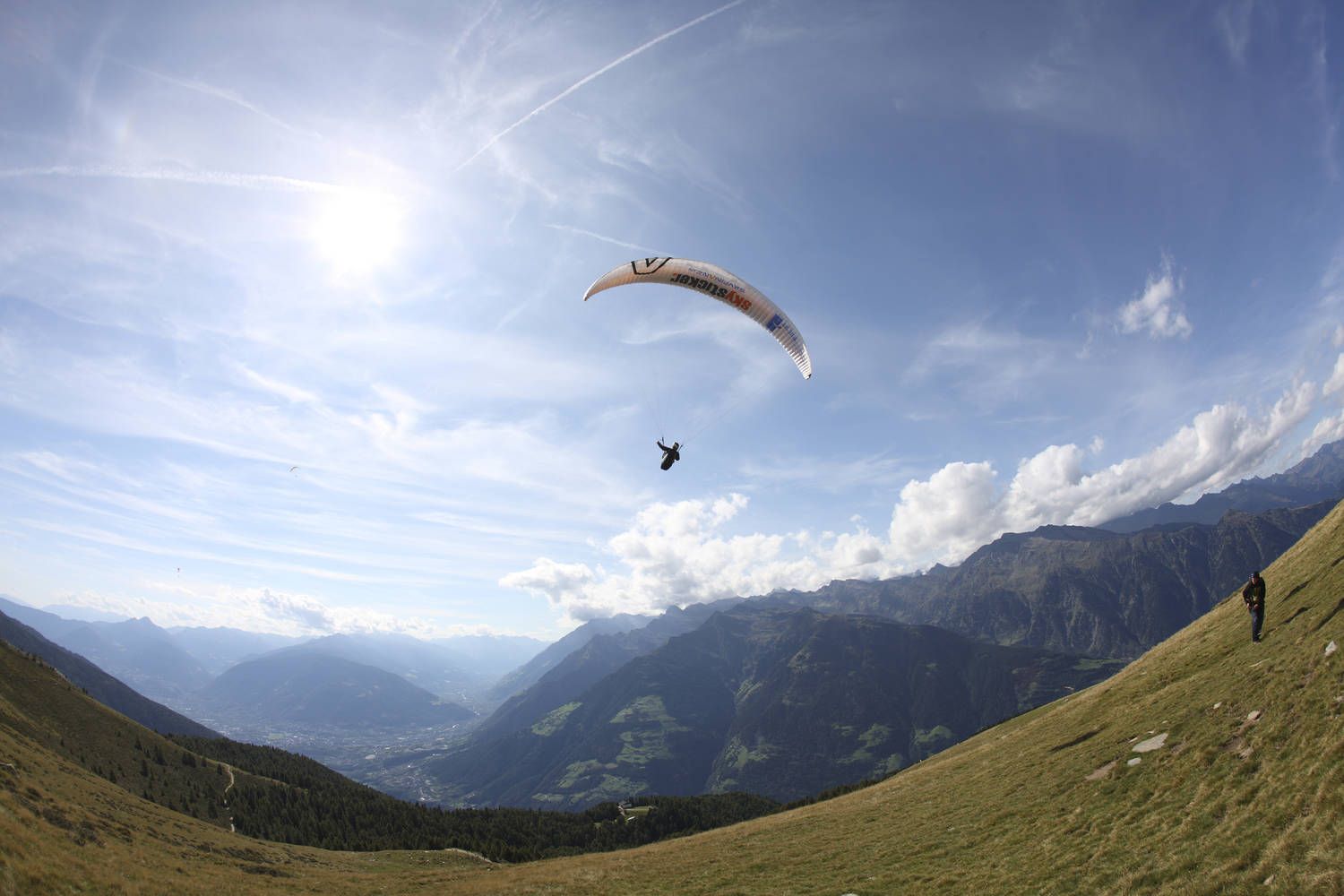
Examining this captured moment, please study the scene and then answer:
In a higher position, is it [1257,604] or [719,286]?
[719,286]

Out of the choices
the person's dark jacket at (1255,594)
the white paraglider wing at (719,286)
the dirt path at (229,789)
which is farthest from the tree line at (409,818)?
the person's dark jacket at (1255,594)

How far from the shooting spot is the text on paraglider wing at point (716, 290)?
41719 mm

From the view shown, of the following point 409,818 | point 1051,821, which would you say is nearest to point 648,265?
point 1051,821

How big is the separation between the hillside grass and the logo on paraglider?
1490 inches

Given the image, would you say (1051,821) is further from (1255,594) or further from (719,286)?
(719,286)

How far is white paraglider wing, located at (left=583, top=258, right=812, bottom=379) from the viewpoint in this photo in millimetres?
41000

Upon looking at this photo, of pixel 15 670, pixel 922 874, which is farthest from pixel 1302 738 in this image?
pixel 15 670

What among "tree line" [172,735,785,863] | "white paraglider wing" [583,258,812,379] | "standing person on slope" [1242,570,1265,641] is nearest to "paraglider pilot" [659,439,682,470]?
"white paraglider wing" [583,258,812,379]

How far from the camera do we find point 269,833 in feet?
254

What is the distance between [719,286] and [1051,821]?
35.5 meters

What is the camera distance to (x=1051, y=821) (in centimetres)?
2123

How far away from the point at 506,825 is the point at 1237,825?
513 feet

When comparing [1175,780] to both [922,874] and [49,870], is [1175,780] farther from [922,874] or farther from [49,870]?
[49,870]

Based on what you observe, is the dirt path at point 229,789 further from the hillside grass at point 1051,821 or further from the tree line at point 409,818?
the hillside grass at point 1051,821
